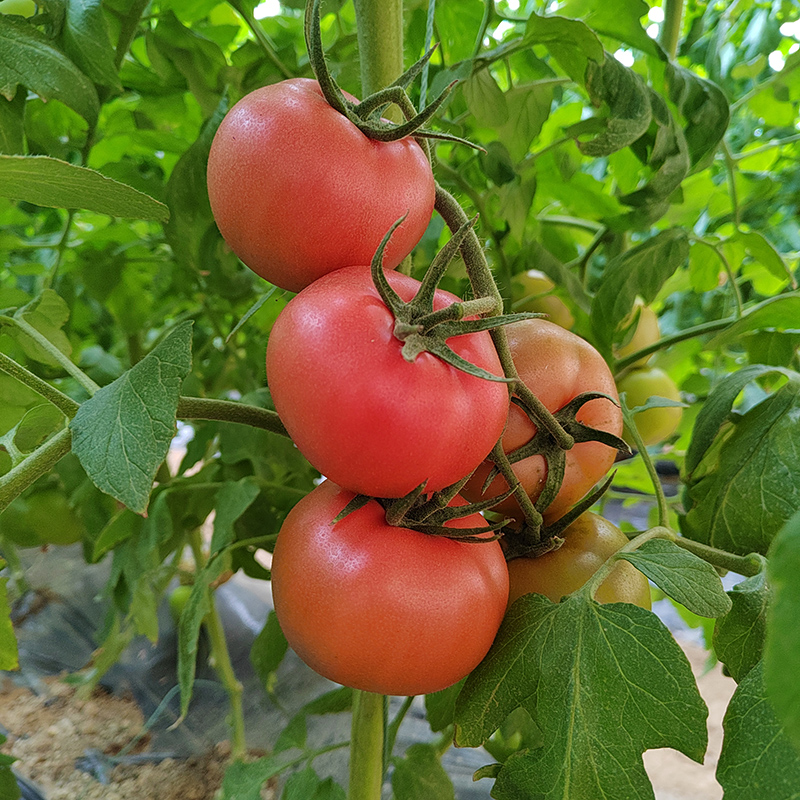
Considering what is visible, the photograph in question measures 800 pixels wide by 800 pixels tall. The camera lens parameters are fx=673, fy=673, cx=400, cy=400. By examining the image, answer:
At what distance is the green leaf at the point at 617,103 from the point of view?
1.13 feet

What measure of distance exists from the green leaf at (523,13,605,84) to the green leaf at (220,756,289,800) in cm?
44

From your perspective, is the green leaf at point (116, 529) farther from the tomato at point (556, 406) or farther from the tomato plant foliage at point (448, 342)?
the tomato at point (556, 406)

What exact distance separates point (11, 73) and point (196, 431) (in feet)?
1.04

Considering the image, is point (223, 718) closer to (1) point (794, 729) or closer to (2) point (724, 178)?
(1) point (794, 729)

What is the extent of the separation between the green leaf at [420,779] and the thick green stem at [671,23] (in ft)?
1.69

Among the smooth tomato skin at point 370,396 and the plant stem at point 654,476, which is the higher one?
the smooth tomato skin at point 370,396

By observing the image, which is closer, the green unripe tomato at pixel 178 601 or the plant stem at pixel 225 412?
the plant stem at pixel 225 412

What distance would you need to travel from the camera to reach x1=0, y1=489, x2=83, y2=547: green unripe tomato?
65cm

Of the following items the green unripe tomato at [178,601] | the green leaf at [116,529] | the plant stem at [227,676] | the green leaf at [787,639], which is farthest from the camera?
the green unripe tomato at [178,601]

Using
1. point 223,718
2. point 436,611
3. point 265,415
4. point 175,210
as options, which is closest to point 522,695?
point 436,611

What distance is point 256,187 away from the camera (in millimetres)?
226

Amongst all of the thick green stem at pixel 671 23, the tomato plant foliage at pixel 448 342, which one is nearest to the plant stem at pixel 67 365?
the tomato plant foliage at pixel 448 342

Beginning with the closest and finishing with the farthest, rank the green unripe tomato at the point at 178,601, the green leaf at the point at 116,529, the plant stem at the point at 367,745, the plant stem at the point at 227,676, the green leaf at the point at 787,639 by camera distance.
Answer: the green leaf at the point at 787,639
the plant stem at the point at 367,745
the green leaf at the point at 116,529
the plant stem at the point at 227,676
the green unripe tomato at the point at 178,601

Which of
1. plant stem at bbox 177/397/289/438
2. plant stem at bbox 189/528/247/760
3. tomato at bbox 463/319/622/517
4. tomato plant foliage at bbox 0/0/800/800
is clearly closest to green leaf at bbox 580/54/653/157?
tomato plant foliage at bbox 0/0/800/800
